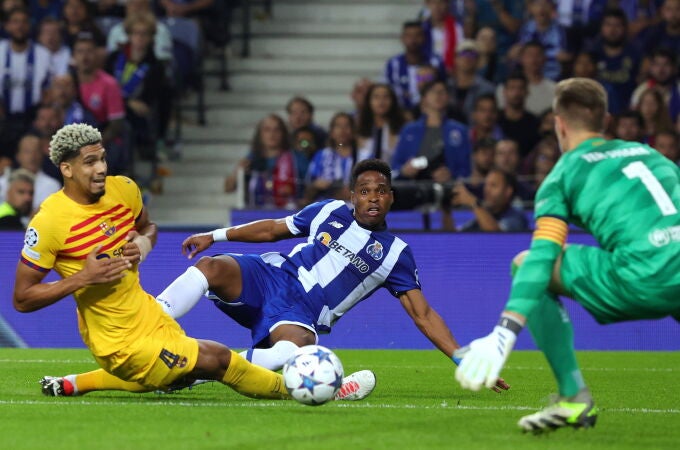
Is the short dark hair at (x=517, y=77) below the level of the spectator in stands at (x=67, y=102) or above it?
above

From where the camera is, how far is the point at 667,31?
1551cm

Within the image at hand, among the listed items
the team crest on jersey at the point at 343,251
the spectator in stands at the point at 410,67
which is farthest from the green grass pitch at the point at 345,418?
the spectator in stands at the point at 410,67

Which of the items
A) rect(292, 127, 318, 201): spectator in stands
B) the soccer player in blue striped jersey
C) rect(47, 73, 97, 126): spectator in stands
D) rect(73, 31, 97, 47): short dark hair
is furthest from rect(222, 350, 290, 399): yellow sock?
rect(73, 31, 97, 47): short dark hair

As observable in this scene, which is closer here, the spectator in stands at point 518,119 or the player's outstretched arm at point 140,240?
the player's outstretched arm at point 140,240

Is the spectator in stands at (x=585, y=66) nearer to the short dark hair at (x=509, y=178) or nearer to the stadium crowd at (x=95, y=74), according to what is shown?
the short dark hair at (x=509, y=178)

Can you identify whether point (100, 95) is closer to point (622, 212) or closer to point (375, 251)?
point (375, 251)

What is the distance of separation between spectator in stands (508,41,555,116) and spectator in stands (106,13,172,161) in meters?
4.16

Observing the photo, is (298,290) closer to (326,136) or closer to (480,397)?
(480,397)

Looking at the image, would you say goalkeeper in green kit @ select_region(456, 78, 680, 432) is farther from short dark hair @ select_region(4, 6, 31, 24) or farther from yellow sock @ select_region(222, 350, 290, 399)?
short dark hair @ select_region(4, 6, 31, 24)

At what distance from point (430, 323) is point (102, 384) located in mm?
1984

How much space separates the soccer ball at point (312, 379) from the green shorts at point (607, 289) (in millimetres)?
1518

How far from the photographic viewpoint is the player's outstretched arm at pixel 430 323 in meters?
7.87

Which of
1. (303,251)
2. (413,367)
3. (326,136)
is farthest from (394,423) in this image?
(326,136)

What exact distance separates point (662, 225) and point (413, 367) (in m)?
4.86
